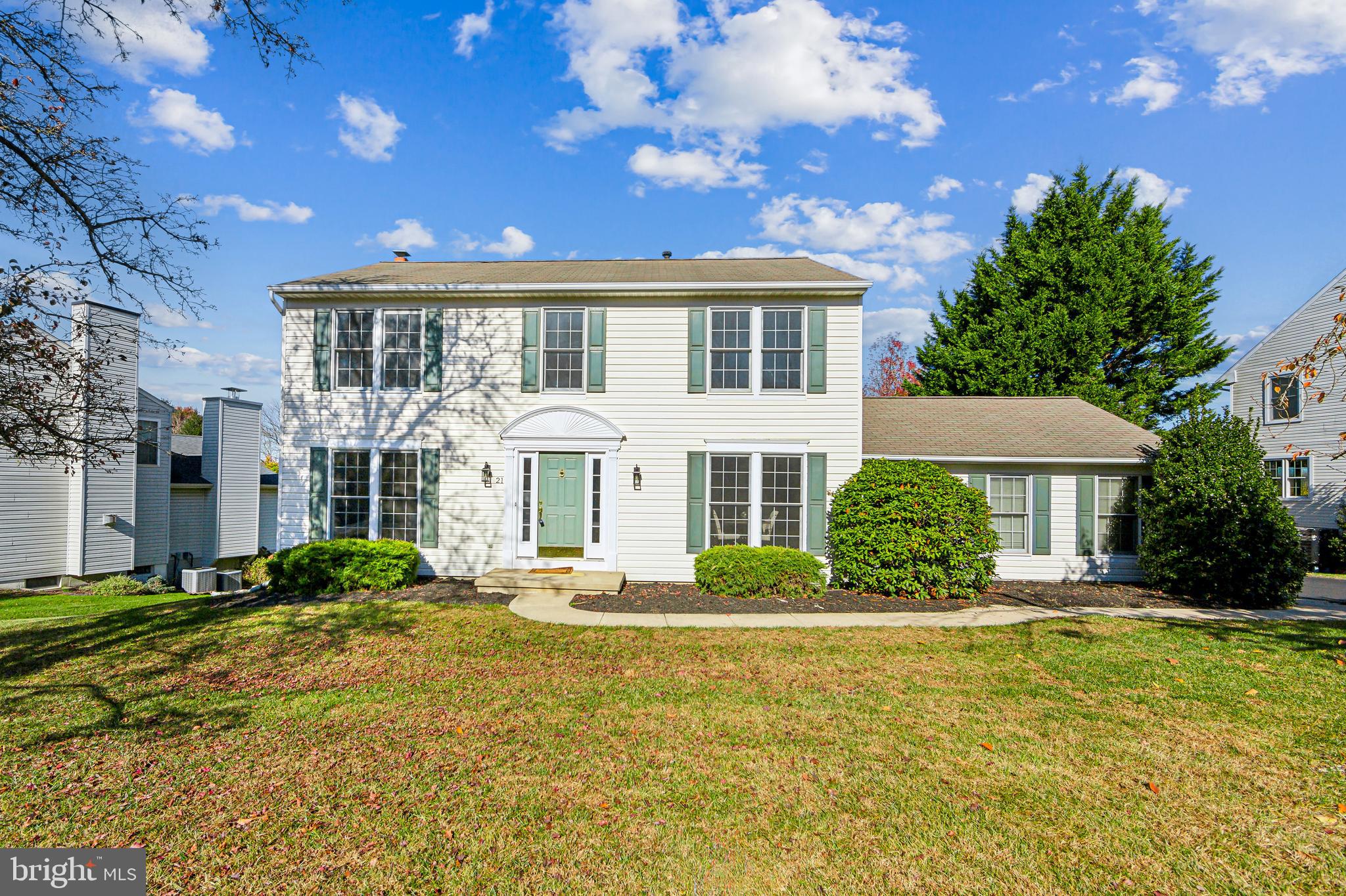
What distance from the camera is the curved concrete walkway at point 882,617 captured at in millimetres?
9016

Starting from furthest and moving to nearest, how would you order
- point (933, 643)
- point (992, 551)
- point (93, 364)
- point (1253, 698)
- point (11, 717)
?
point (992, 551)
point (933, 643)
point (93, 364)
point (1253, 698)
point (11, 717)

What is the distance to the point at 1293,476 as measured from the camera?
63.5ft

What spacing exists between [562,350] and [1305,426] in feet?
77.3

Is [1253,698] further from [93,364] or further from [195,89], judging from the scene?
[195,89]

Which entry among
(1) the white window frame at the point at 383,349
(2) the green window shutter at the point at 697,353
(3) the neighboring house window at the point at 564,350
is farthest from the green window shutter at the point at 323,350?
(2) the green window shutter at the point at 697,353

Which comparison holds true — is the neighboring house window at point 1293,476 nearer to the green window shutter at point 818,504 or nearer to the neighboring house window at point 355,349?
the green window shutter at point 818,504

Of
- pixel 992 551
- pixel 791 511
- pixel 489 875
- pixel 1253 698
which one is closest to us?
pixel 489 875

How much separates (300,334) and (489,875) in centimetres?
1234

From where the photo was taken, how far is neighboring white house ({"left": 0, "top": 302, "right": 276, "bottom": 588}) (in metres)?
16.1

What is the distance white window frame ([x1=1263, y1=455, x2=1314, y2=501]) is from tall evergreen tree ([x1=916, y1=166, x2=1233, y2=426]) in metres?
3.00

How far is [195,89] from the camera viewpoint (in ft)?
27.7

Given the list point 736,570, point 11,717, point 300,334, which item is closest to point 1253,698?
point 736,570

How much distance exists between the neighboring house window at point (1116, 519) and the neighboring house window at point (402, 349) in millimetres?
14550
